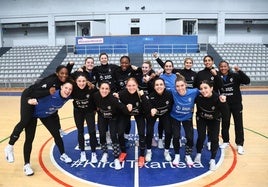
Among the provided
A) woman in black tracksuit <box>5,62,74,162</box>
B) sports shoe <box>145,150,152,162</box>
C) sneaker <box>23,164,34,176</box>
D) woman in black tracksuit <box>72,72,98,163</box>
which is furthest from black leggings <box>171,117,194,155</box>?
sneaker <box>23,164,34,176</box>

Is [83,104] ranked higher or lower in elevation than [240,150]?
higher

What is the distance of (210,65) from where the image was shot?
4879 millimetres

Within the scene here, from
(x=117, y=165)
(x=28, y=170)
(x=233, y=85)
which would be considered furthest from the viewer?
(x=233, y=85)

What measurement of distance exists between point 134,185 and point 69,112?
559cm

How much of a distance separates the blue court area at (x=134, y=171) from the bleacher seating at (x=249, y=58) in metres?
11.7

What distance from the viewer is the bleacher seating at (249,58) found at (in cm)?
1511

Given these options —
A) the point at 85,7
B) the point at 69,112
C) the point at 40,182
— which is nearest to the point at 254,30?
the point at 85,7

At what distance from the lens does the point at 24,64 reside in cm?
1728

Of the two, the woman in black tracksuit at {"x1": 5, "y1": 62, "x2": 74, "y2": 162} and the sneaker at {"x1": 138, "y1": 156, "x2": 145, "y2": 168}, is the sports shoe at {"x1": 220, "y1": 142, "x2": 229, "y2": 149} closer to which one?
the sneaker at {"x1": 138, "y1": 156, "x2": 145, "y2": 168}

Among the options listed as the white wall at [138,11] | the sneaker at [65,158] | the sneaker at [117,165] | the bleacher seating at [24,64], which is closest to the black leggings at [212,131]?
the sneaker at [117,165]

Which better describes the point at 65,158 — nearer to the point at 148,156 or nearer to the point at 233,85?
the point at 148,156

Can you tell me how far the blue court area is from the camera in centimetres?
391

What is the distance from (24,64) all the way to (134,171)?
601 inches

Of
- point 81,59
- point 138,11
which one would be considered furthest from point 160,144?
point 138,11
